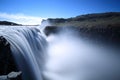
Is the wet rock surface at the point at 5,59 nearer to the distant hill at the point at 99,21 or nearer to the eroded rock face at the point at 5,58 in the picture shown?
the eroded rock face at the point at 5,58

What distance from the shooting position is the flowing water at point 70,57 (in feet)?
53.8

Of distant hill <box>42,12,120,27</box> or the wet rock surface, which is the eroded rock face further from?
distant hill <box>42,12,120,27</box>

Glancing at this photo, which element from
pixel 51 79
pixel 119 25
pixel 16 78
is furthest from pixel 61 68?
pixel 16 78

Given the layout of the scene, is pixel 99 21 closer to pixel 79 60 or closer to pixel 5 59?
pixel 79 60

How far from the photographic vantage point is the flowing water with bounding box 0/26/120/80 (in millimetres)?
16391

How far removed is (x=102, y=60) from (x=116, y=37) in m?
4.33

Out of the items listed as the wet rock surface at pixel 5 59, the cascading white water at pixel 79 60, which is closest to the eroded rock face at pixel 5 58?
the wet rock surface at pixel 5 59

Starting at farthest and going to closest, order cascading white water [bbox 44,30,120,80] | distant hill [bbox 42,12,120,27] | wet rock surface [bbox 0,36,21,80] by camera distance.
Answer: distant hill [bbox 42,12,120,27] → cascading white water [bbox 44,30,120,80] → wet rock surface [bbox 0,36,21,80]

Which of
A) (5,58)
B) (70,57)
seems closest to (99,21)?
(70,57)

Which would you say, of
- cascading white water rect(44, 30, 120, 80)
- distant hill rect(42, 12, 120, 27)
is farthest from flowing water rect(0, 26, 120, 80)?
distant hill rect(42, 12, 120, 27)

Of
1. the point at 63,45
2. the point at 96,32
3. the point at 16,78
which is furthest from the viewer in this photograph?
the point at 63,45

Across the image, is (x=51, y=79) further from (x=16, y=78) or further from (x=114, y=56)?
(x=114, y=56)

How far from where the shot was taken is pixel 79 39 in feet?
86.7

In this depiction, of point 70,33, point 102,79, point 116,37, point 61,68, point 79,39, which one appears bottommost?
point 102,79
